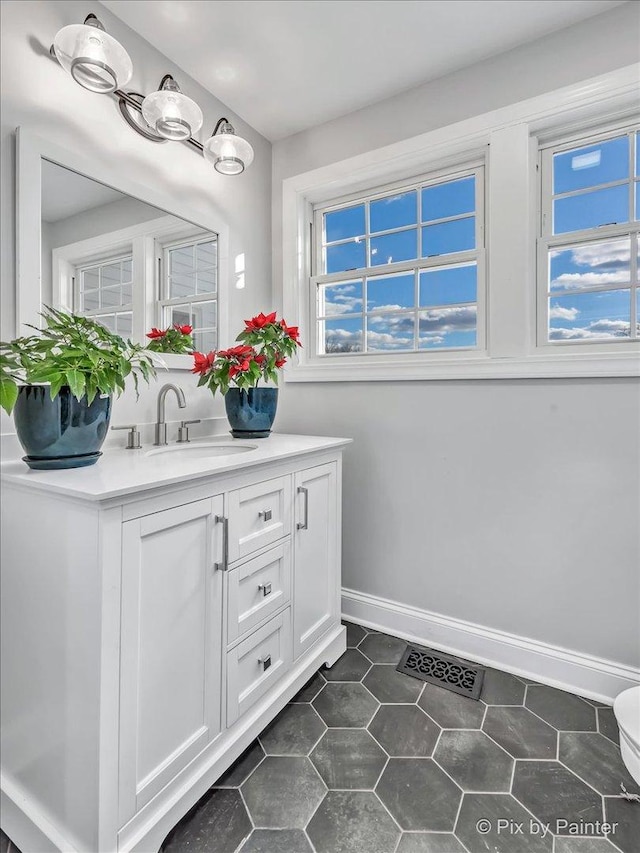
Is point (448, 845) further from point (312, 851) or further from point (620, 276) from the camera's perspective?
point (620, 276)

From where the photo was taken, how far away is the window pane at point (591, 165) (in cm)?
159

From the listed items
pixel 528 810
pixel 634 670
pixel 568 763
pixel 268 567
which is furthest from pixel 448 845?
pixel 634 670

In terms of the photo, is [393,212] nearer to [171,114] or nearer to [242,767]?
[171,114]

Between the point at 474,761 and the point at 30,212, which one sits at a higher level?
the point at 30,212

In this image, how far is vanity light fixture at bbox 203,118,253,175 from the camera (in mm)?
1777

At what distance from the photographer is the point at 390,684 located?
1.65 m

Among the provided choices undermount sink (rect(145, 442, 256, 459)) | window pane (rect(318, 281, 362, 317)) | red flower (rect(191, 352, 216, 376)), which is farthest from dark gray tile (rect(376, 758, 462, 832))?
window pane (rect(318, 281, 362, 317))

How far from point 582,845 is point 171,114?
248 cm

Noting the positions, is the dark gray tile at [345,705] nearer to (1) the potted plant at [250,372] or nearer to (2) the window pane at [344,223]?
(1) the potted plant at [250,372]

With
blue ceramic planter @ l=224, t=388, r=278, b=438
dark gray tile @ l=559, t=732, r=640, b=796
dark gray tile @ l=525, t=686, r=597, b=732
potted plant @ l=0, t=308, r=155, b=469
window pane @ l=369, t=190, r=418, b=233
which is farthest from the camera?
window pane @ l=369, t=190, r=418, b=233

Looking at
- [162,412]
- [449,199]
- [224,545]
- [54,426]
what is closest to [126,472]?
[54,426]

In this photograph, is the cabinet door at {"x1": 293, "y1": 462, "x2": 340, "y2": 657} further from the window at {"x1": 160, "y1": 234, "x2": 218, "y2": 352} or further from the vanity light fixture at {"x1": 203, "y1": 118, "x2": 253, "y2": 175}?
the vanity light fixture at {"x1": 203, "y1": 118, "x2": 253, "y2": 175}

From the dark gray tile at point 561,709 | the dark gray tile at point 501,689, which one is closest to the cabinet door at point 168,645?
the dark gray tile at point 501,689

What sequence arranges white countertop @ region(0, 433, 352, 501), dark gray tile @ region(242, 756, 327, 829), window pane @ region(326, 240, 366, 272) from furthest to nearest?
1. window pane @ region(326, 240, 366, 272)
2. dark gray tile @ region(242, 756, 327, 829)
3. white countertop @ region(0, 433, 352, 501)
